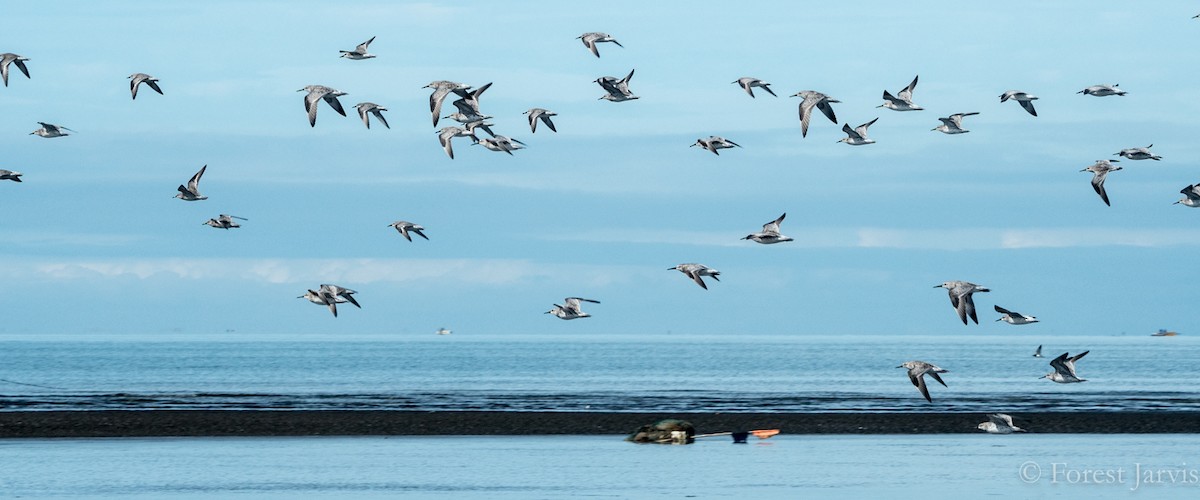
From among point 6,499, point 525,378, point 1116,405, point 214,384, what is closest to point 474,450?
point 6,499

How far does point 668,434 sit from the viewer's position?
4912 centimetres

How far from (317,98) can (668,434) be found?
15551 millimetres

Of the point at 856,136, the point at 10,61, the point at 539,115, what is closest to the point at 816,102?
the point at 856,136

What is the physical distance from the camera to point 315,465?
1704 inches

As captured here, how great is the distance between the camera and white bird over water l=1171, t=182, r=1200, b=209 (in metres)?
40.7

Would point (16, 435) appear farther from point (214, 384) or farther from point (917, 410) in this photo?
point (214, 384)

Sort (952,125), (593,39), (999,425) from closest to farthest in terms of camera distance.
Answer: (593,39), (952,125), (999,425)

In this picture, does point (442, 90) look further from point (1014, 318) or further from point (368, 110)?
point (1014, 318)

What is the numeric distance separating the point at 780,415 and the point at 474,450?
15893 millimetres

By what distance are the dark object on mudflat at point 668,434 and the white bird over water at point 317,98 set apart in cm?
1515

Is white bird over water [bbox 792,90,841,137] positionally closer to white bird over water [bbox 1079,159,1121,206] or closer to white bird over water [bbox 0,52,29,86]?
white bird over water [bbox 1079,159,1121,206]

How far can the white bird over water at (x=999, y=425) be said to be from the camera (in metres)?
53.4

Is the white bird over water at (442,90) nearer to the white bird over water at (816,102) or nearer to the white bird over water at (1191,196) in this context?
the white bird over water at (816,102)

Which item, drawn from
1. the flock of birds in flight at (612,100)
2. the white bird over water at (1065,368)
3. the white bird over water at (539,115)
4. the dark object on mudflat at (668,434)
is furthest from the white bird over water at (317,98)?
the white bird over water at (1065,368)
